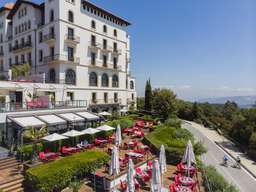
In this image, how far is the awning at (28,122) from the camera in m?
19.0

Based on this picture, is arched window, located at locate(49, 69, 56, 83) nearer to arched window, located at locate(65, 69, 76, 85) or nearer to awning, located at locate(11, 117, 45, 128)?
arched window, located at locate(65, 69, 76, 85)

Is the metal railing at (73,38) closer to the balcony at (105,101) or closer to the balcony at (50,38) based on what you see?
the balcony at (50,38)

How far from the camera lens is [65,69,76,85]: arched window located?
34.9 metres

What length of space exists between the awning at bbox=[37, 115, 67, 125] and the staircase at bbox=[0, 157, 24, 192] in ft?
16.5

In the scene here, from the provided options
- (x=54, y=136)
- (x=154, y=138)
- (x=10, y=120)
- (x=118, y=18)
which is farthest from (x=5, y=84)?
(x=118, y=18)

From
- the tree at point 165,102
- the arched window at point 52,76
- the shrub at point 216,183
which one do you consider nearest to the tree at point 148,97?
the tree at point 165,102

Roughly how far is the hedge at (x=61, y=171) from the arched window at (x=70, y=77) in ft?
71.5

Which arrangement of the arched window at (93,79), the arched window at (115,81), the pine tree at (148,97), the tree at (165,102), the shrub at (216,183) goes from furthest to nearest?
the pine tree at (148,97) < the arched window at (115,81) < the tree at (165,102) < the arched window at (93,79) < the shrub at (216,183)

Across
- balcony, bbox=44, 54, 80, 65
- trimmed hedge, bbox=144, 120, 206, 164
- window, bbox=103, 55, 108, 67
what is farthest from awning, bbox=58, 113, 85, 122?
window, bbox=103, 55, 108, 67

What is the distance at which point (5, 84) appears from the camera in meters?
24.0

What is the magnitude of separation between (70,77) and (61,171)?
972 inches

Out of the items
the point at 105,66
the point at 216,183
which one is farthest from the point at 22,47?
the point at 216,183

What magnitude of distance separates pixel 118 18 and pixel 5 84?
29.9 metres

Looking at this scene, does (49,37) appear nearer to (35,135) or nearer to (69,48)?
(69,48)
